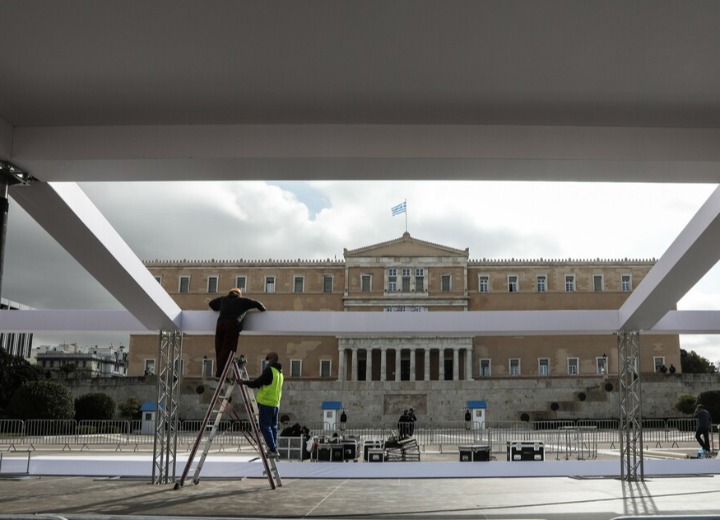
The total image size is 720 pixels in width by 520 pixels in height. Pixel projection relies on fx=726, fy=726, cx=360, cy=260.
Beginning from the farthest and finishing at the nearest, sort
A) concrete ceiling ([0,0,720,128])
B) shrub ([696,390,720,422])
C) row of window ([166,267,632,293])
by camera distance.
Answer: row of window ([166,267,632,293]) → shrub ([696,390,720,422]) → concrete ceiling ([0,0,720,128])

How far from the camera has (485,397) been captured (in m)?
56.1

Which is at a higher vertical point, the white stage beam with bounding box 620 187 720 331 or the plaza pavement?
the white stage beam with bounding box 620 187 720 331

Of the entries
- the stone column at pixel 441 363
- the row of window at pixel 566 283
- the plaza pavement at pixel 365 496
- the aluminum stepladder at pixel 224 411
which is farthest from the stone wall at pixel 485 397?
the aluminum stepladder at pixel 224 411

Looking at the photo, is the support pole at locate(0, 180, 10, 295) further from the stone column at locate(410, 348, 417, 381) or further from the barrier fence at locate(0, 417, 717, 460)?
the stone column at locate(410, 348, 417, 381)

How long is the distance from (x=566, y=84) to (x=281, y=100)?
2694 mm

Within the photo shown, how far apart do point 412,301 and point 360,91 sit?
61.6 metres

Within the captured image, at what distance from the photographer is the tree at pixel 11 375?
154 feet

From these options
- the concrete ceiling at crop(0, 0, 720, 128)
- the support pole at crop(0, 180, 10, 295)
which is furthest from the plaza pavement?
the concrete ceiling at crop(0, 0, 720, 128)

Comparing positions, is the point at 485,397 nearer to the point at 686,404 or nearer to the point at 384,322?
the point at 686,404

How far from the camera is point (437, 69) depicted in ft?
20.8

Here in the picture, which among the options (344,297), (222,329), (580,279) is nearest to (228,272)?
(344,297)

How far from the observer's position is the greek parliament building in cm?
6488

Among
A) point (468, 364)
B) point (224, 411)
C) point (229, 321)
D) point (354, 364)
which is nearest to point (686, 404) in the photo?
point (468, 364)

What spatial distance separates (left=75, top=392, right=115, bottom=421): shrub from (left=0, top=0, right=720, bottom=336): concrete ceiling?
38.3 metres
